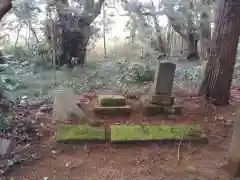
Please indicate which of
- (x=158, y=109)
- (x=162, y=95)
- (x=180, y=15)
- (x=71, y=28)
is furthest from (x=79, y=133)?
(x=180, y=15)

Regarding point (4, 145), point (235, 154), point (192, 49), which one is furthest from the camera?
point (192, 49)

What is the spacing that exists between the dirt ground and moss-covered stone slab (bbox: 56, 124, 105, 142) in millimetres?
83

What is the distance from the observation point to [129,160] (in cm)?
351

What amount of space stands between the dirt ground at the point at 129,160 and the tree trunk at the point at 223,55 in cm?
109

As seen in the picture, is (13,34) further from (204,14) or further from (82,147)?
(204,14)

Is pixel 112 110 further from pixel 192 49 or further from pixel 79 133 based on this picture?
pixel 192 49

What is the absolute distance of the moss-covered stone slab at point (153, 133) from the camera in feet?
12.6

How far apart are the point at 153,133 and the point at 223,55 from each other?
209cm

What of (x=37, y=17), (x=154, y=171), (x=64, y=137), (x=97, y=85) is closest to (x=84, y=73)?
(x=97, y=85)

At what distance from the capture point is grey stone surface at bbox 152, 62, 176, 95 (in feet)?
15.6

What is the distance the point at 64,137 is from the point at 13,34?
3992mm

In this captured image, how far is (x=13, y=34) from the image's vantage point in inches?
269

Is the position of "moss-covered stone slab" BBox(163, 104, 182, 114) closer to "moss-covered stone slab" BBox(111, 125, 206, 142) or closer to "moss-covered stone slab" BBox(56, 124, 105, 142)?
"moss-covered stone slab" BBox(111, 125, 206, 142)

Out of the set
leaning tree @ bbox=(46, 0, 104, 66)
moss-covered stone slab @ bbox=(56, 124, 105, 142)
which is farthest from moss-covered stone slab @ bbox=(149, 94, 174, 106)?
leaning tree @ bbox=(46, 0, 104, 66)
